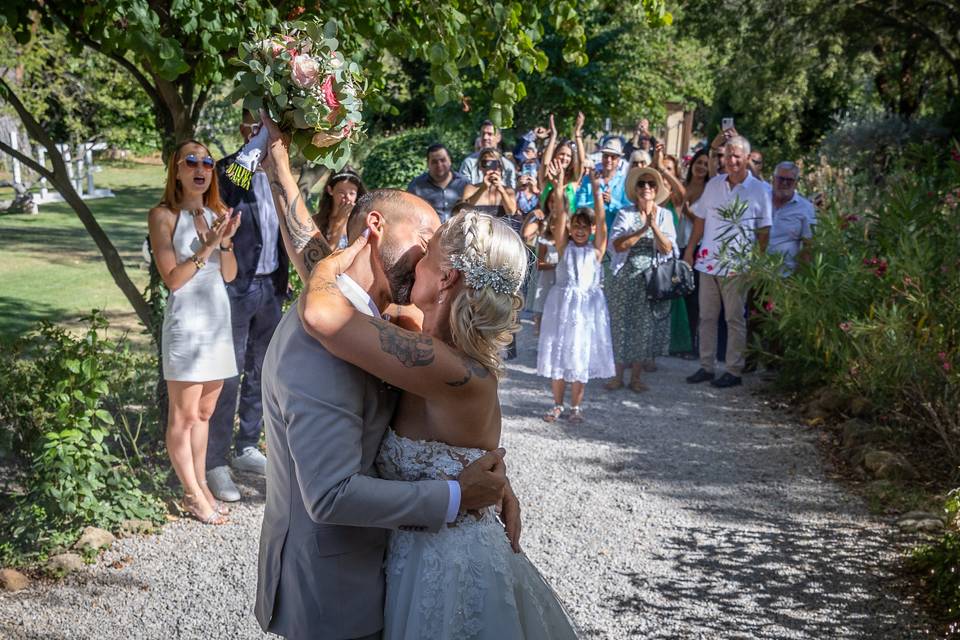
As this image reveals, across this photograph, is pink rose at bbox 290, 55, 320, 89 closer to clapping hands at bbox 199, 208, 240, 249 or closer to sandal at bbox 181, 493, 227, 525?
clapping hands at bbox 199, 208, 240, 249

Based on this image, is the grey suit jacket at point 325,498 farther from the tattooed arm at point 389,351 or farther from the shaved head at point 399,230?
the shaved head at point 399,230

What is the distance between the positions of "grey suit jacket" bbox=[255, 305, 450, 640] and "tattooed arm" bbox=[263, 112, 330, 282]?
26.1 inches

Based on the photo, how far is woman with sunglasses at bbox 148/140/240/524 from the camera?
4879 mm

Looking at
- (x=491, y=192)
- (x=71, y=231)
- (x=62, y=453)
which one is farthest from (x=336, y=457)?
(x=71, y=231)

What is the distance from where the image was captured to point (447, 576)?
230 centimetres

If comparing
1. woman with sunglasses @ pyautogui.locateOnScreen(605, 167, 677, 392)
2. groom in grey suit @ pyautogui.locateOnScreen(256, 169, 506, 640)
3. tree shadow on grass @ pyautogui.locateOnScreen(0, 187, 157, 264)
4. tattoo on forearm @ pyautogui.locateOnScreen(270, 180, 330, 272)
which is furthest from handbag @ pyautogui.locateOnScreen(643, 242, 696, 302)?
tree shadow on grass @ pyautogui.locateOnScreen(0, 187, 157, 264)

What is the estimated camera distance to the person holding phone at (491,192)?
329 inches

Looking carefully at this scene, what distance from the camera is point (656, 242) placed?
8.12m

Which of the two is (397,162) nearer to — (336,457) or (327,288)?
(327,288)

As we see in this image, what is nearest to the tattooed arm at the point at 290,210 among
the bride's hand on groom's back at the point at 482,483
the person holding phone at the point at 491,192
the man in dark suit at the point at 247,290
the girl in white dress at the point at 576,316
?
the bride's hand on groom's back at the point at 482,483

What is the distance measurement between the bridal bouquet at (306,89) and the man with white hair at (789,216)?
622 centimetres

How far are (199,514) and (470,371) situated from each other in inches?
133

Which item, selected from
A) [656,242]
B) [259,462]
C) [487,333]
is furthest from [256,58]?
[656,242]

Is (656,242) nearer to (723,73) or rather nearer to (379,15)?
(379,15)
